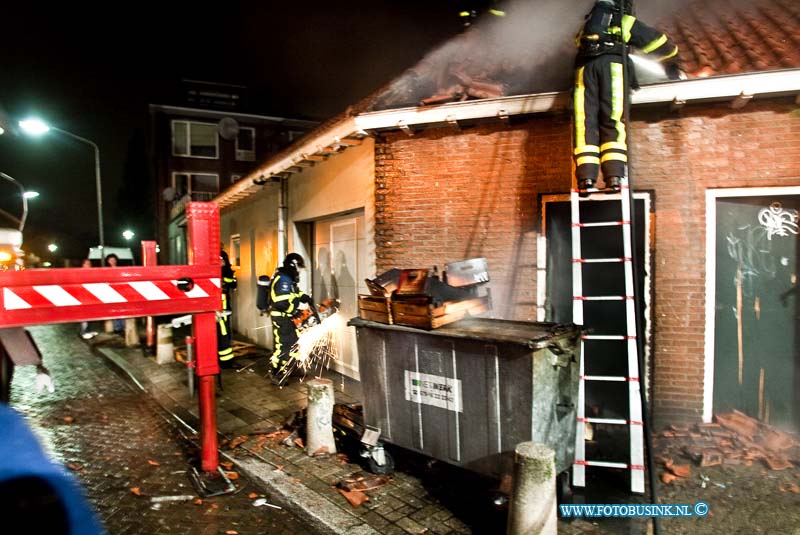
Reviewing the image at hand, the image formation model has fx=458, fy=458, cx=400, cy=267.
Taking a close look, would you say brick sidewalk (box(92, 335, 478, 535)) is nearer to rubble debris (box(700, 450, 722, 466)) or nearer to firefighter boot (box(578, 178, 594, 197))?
rubble debris (box(700, 450, 722, 466))

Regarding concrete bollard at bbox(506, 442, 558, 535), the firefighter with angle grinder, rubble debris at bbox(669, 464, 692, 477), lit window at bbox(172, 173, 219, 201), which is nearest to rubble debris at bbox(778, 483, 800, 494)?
rubble debris at bbox(669, 464, 692, 477)

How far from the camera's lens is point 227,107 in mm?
32281

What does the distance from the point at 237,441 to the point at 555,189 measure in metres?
4.62

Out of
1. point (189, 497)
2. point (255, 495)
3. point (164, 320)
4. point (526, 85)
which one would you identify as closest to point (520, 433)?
point (255, 495)

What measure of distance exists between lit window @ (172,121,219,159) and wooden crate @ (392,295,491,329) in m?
31.0

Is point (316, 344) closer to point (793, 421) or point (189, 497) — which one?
point (189, 497)

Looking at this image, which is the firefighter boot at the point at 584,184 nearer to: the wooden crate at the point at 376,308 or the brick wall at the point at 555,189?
the brick wall at the point at 555,189

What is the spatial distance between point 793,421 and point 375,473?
4.48m

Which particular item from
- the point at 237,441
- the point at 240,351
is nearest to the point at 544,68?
the point at 237,441

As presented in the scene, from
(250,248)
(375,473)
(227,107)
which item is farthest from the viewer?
(227,107)

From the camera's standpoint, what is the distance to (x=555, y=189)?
5375 mm

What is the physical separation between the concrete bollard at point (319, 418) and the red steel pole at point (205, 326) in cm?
92

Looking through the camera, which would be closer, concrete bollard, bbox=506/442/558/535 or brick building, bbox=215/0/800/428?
concrete bollard, bbox=506/442/558/535

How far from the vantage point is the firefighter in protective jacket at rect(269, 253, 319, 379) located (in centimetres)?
712
